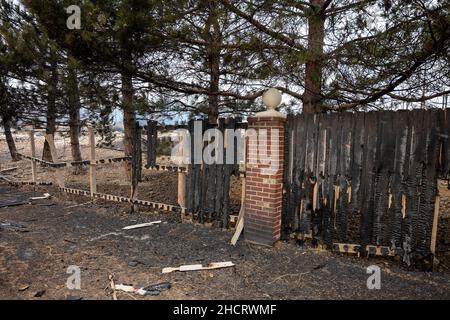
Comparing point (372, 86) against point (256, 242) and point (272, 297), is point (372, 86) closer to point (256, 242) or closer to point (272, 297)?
point (256, 242)

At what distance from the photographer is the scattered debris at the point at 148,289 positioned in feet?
10.3

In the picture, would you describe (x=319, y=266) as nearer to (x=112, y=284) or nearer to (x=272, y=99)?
(x=272, y=99)

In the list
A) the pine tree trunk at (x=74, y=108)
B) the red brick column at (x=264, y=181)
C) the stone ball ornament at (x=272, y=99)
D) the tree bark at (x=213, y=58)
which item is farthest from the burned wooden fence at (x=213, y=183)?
the pine tree trunk at (x=74, y=108)

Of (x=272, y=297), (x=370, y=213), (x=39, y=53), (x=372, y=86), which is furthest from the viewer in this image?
(x=39, y=53)

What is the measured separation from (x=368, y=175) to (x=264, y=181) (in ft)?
4.44

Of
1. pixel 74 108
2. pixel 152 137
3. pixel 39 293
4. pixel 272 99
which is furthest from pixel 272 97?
pixel 74 108

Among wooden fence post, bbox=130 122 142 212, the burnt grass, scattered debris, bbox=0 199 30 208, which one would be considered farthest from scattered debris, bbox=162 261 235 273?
scattered debris, bbox=0 199 30 208

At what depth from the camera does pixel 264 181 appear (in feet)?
14.5

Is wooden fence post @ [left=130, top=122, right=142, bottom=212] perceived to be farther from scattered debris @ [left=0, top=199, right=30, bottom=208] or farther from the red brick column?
scattered debris @ [left=0, top=199, right=30, bottom=208]

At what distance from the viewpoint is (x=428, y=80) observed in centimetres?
477

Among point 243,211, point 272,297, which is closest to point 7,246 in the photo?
point 243,211

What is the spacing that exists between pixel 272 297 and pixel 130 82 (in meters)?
5.64

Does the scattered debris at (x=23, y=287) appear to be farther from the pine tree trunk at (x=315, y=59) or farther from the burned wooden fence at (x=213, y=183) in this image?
the pine tree trunk at (x=315, y=59)

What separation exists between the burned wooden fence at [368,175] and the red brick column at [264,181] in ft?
0.55
